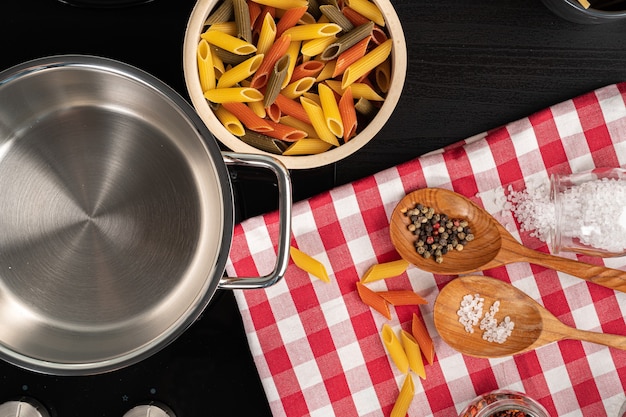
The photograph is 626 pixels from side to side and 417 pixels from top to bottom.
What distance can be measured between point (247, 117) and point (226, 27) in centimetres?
13

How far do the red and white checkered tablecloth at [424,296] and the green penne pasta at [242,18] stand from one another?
260mm

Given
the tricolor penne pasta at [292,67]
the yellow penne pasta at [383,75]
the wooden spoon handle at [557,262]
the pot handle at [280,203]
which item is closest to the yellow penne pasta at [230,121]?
the tricolor penne pasta at [292,67]

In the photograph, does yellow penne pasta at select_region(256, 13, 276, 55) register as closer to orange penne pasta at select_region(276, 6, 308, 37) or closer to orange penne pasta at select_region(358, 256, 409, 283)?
orange penne pasta at select_region(276, 6, 308, 37)

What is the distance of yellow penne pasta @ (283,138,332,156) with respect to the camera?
983 mm

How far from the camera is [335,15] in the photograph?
97 centimetres

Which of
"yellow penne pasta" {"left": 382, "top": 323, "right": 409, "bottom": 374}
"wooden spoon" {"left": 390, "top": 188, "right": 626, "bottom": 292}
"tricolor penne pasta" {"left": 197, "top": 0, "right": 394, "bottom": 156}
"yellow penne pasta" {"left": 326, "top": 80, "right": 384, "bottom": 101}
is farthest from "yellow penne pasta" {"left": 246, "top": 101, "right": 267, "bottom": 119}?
"yellow penne pasta" {"left": 382, "top": 323, "right": 409, "bottom": 374}

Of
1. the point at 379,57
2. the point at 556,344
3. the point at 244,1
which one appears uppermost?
the point at 244,1

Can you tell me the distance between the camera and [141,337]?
960 mm

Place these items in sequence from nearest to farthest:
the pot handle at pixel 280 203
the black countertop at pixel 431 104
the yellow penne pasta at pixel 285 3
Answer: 1. the pot handle at pixel 280 203
2. the yellow penne pasta at pixel 285 3
3. the black countertop at pixel 431 104

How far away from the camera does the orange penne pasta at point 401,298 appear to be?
1.04 metres

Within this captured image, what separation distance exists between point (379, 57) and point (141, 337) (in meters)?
0.50

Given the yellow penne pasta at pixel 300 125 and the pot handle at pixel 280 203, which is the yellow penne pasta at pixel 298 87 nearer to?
the yellow penne pasta at pixel 300 125

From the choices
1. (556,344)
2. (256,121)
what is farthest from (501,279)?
(256,121)

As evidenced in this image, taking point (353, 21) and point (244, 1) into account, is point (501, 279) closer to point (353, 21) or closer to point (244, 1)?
point (353, 21)
